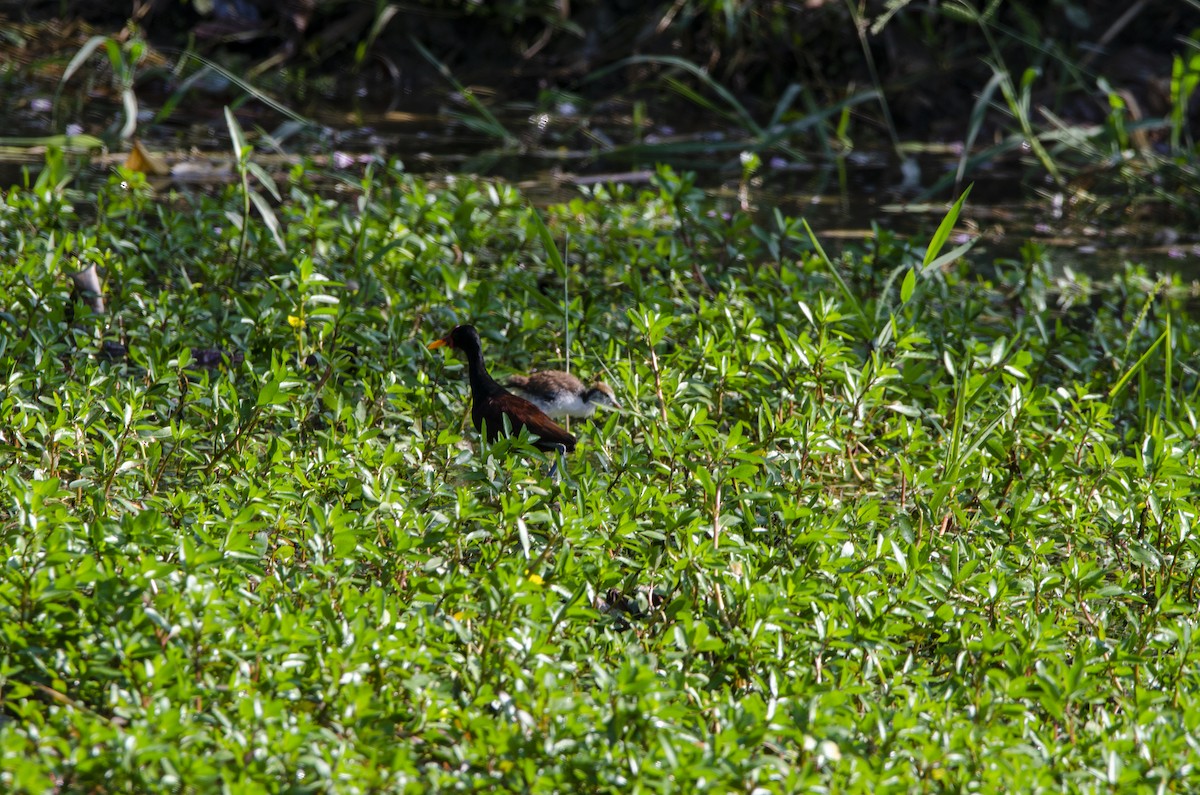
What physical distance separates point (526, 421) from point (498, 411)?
114mm

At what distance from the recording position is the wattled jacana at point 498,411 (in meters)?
4.03

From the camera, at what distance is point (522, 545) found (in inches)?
120

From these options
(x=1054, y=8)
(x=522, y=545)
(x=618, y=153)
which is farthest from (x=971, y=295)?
(x=1054, y=8)

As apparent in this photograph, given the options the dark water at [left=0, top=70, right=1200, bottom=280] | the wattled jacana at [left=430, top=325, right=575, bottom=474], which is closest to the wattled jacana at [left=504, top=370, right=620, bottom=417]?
the wattled jacana at [left=430, top=325, right=575, bottom=474]

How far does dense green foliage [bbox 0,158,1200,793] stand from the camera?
247 centimetres

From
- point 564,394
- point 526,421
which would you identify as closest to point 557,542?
point 526,421

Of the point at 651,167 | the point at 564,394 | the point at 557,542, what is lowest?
the point at 651,167

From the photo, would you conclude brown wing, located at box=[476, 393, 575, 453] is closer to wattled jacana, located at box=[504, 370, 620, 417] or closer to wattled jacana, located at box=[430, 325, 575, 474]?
wattled jacana, located at box=[430, 325, 575, 474]

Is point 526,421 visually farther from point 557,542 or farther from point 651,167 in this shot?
point 651,167

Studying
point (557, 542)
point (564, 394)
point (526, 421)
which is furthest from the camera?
point (564, 394)

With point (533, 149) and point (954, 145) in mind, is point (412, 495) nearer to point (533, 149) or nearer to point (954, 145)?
point (533, 149)

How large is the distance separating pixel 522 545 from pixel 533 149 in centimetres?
598

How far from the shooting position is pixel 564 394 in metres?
4.35

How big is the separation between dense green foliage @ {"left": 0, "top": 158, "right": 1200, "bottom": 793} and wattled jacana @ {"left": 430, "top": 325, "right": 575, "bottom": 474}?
11cm
